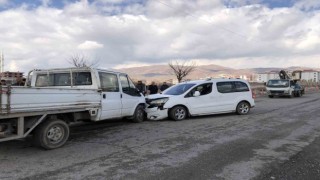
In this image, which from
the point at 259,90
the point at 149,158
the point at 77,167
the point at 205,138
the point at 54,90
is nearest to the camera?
the point at 77,167

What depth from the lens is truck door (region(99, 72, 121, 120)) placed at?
1010 centimetres

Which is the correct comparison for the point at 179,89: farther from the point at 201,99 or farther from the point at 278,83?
the point at 278,83

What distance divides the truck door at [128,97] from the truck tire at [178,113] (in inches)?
63.9

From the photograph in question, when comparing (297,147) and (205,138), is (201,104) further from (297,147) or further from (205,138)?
(297,147)

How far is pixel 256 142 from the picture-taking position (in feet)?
29.3

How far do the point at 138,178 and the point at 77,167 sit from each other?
4.22 ft

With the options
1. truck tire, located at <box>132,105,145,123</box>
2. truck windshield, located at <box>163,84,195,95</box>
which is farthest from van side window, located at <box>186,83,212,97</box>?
truck tire, located at <box>132,105,145,123</box>

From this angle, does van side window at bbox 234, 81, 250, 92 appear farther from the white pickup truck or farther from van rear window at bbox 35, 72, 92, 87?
van rear window at bbox 35, 72, 92, 87

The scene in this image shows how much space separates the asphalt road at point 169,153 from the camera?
243 inches

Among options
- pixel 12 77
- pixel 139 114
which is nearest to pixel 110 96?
pixel 139 114

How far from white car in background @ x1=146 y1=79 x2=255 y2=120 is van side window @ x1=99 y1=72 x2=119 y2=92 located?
256cm

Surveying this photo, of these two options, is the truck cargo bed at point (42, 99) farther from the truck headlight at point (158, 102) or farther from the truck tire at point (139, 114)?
the truck headlight at point (158, 102)

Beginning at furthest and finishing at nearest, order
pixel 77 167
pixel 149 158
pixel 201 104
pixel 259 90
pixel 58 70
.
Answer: pixel 259 90
pixel 201 104
pixel 58 70
pixel 149 158
pixel 77 167

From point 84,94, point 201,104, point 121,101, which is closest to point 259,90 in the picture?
point 201,104
